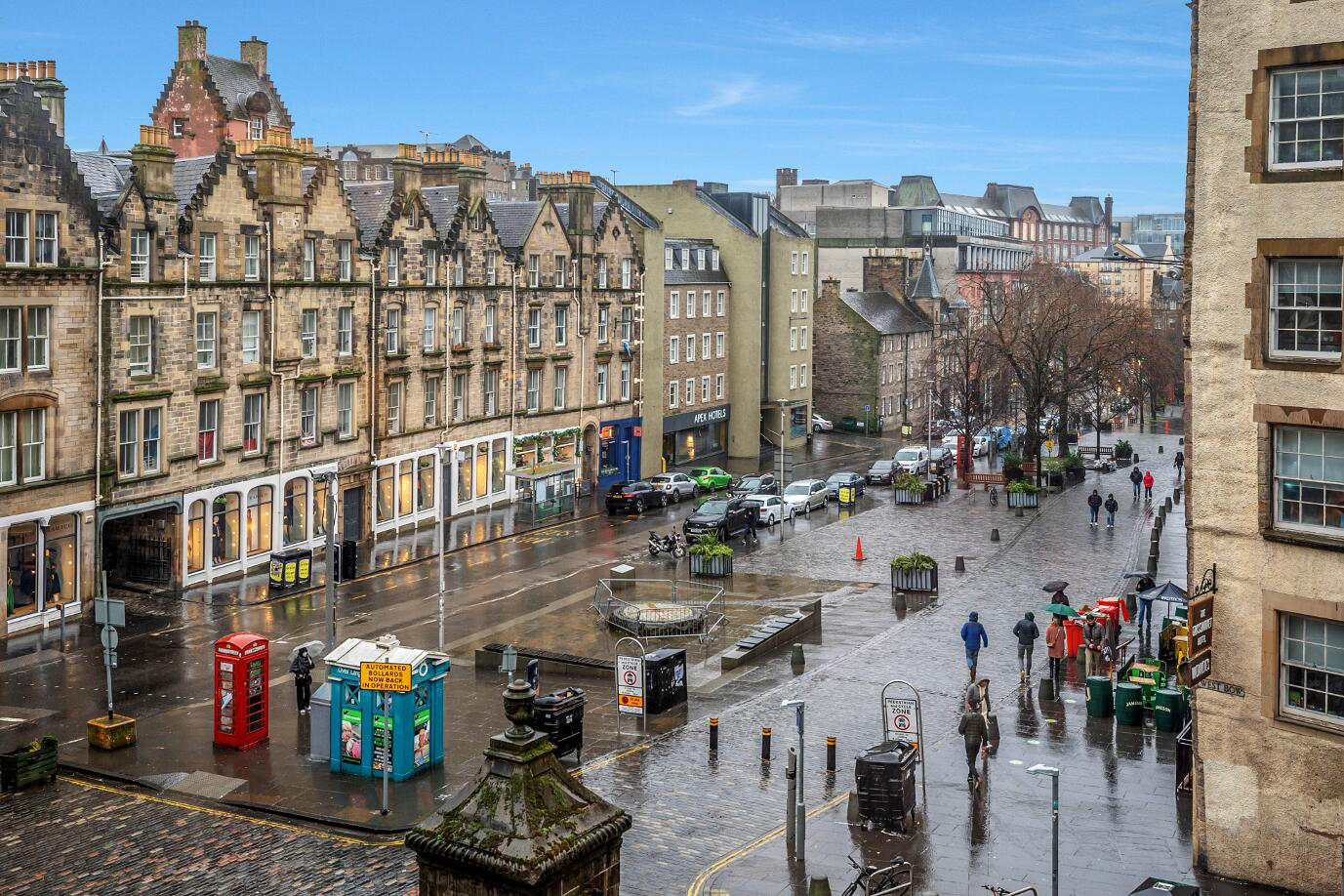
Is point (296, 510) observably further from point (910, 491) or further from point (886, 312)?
point (886, 312)

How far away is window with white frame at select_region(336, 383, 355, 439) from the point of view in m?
52.9

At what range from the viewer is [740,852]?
22641 millimetres

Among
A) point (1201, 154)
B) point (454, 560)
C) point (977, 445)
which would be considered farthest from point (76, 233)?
point (977, 445)

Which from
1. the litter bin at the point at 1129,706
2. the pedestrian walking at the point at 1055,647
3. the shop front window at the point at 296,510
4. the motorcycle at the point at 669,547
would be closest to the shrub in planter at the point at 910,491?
the motorcycle at the point at 669,547

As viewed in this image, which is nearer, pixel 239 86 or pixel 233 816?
pixel 233 816

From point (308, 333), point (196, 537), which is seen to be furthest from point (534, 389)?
point (196, 537)

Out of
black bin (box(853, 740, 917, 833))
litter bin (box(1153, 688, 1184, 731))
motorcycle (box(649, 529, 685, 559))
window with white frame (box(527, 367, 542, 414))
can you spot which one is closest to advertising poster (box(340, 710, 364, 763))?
black bin (box(853, 740, 917, 833))

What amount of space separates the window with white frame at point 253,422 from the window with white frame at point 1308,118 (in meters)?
36.0

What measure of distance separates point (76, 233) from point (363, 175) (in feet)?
201

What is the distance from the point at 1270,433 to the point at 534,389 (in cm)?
4587

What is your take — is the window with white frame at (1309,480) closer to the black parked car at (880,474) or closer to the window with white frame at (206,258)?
the window with white frame at (206,258)

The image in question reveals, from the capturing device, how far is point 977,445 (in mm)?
88688

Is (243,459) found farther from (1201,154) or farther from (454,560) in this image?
(1201,154)

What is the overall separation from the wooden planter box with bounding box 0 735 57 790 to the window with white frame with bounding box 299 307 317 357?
2568 centimetres
